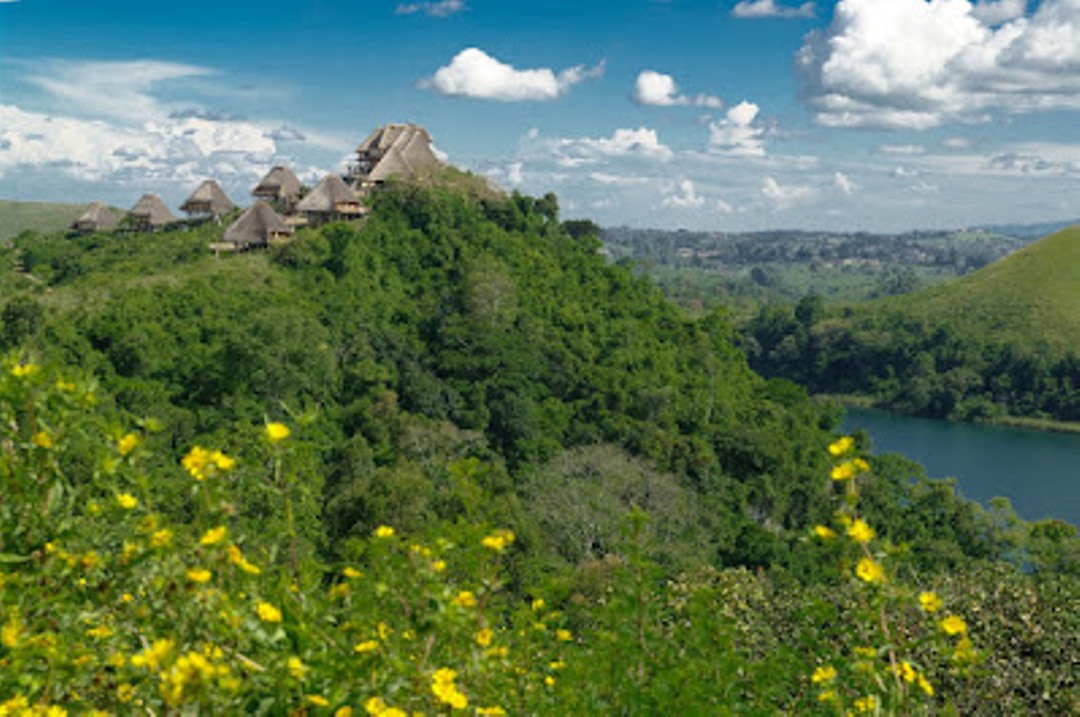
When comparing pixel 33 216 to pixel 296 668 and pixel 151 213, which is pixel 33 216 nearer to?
pixel 151 213

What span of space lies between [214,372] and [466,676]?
1894 cm

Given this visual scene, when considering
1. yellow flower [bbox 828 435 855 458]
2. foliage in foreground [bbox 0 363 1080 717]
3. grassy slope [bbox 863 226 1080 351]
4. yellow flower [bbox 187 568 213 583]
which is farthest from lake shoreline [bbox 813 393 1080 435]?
yellow flower [bbox 187 568 213 583]

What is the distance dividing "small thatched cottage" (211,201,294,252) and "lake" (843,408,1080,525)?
89.9 ft

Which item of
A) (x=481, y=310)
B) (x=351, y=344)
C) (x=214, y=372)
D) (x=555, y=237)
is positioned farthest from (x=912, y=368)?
(x=214, y=372)

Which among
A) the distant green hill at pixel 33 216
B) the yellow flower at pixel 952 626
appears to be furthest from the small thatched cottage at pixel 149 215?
the distant green hill at pixel 33 216

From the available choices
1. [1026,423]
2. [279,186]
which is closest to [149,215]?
[279,186]

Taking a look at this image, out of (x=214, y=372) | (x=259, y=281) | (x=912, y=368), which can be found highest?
(x=259, y=281)

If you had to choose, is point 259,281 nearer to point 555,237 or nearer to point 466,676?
point 555,237

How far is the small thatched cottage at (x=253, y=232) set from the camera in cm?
2630

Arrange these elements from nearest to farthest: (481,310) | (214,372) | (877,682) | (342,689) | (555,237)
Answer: (342,689) < (877,682) < (214,372) < (481,310) < (555,237)

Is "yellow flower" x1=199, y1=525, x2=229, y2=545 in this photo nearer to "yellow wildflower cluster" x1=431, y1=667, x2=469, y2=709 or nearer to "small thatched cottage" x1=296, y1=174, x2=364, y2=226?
"yellow wildflower cluster" x1=431, y1=667, x2=469, y2=709

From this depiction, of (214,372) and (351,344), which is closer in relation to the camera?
(214,372)

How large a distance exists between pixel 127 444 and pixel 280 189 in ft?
99.1

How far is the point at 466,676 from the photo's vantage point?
8.23 feet
